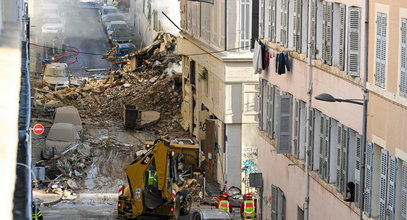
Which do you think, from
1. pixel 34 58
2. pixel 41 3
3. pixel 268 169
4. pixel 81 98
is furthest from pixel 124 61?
pixel 268 169

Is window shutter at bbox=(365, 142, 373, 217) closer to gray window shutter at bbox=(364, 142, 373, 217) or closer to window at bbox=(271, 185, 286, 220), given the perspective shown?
gray window shutter at bbox=(364, 142, 373, 217)

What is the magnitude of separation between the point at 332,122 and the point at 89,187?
19.1 metres

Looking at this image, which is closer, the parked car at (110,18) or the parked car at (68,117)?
the parked car at (68,117)

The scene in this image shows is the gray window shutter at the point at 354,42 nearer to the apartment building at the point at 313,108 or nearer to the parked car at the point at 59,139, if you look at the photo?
the apartment building at the point at 313,108

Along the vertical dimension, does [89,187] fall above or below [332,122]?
below

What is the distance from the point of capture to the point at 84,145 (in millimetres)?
46625

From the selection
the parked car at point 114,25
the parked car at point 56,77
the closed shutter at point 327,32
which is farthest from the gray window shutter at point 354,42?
the parked car at point 114,25

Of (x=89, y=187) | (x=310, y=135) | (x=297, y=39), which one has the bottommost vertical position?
(x=89, y=187)

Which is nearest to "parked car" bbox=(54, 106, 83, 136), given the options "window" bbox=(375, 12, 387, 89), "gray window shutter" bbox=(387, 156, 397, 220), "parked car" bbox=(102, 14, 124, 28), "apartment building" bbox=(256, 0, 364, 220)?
"apartment building" bbox=(256, 0, 364, 220)

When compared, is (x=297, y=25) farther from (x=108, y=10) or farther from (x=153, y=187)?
(x=108, y=10)

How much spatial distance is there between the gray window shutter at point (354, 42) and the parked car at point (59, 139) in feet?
81.6

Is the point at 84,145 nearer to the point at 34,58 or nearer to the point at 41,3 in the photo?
the point at 34,58

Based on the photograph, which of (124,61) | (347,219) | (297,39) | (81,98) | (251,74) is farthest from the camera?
(124,61)

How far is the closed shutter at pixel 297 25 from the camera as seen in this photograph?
26.6 metres
